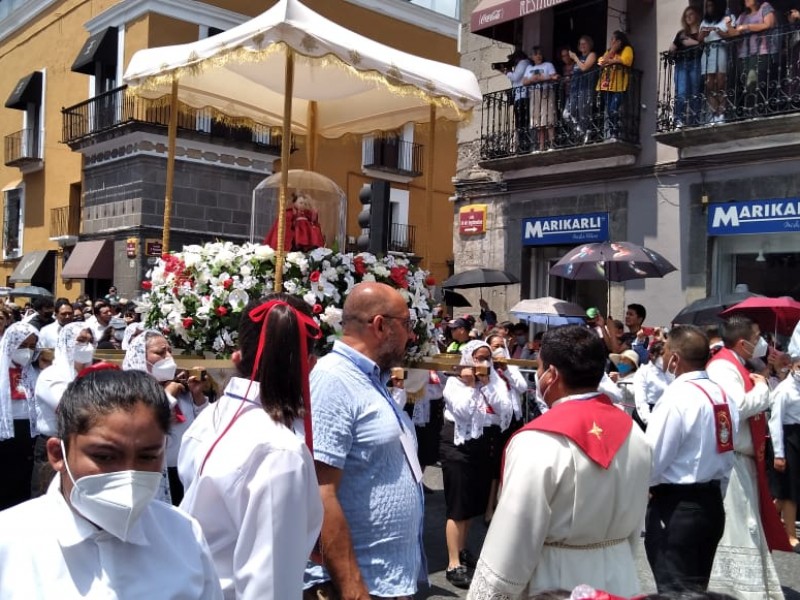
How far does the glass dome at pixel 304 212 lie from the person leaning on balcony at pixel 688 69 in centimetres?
718

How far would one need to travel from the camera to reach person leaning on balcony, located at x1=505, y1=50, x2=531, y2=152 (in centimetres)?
1366

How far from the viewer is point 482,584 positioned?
297 centimetres

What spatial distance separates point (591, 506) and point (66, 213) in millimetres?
22789

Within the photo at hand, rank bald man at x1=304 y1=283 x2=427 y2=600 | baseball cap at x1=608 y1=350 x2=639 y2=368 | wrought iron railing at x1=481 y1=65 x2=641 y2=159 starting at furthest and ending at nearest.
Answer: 1. wrought iron railing at x1=481 y1=65 x2=641 y2=159
2. baseball cap at x1=608 y1=350 x2=639 y2=368
3. bald man at x1=304 y1=283 x2=427 y2=600

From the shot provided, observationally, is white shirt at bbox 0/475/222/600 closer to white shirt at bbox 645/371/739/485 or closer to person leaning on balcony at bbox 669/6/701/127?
white shirt at bbox 645/371/739/485

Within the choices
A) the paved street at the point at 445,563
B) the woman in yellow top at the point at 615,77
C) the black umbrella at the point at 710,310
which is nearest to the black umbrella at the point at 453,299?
the woman in yellow top at the point at 615,77

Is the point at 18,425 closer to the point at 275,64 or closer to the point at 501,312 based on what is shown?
the point at 275,64

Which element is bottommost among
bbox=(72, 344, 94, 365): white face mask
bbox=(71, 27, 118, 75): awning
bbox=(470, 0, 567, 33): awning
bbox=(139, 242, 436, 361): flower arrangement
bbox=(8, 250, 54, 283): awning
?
bbox=(72, 344, 94, 365): white face mask

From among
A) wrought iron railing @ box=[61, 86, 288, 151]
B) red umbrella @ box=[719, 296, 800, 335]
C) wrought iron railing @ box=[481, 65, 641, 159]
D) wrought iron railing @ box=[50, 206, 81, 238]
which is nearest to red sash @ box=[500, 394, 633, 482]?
red umbrella @ box=[719, 296, 800, 335]

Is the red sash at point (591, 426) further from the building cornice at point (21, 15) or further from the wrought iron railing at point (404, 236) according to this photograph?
the building cornice at point (21, 15)

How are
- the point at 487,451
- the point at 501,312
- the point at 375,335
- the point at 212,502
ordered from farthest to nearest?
the point at 501,312, the point at 487,451, the point at 375,335, the point at 212,502

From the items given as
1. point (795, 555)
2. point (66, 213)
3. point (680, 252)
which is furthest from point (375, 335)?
point (66, 213)

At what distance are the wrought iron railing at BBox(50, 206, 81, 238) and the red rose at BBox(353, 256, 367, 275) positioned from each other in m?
20.1

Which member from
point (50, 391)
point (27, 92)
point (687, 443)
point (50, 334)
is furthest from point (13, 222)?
point (687, 443)
